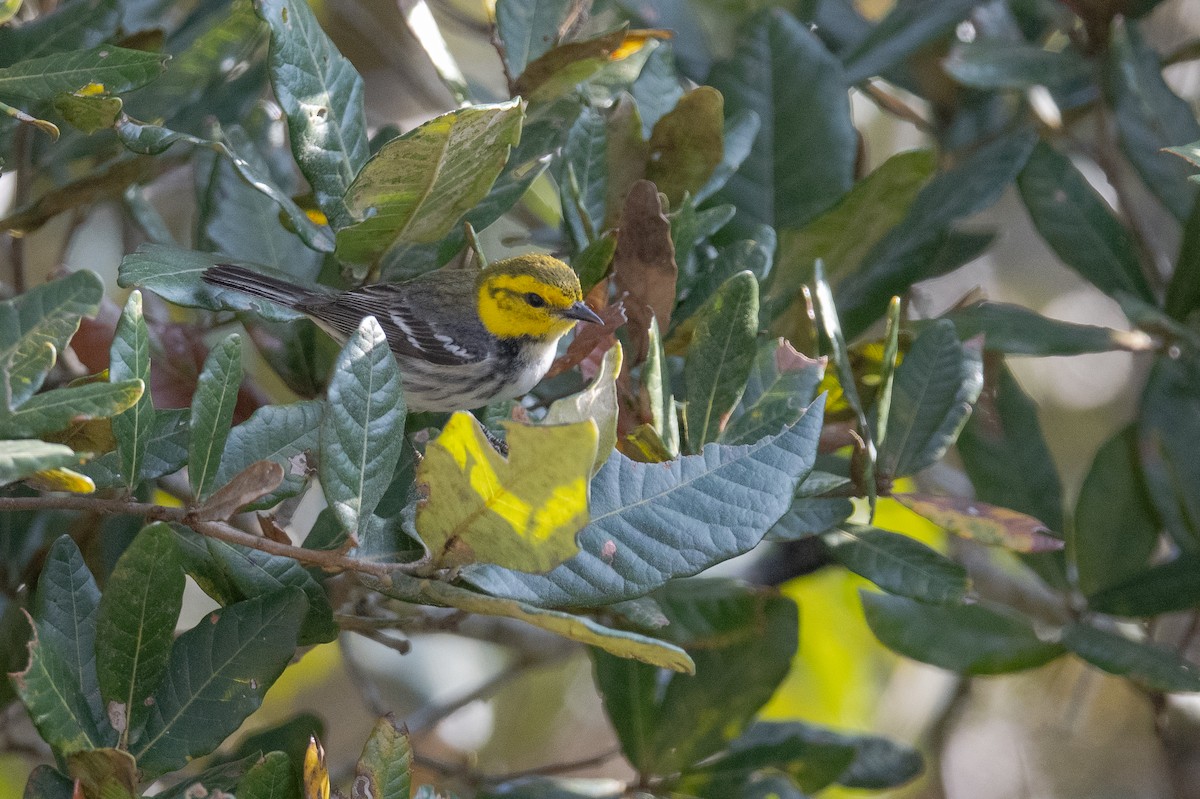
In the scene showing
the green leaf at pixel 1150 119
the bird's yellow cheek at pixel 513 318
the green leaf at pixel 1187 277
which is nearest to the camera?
the green leaf at pixel 1187 277

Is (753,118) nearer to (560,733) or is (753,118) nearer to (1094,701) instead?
(560,733)

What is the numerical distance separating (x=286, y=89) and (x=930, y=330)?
111 centimetres

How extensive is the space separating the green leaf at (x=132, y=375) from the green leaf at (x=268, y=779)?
39 cm

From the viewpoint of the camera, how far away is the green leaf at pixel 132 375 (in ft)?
4.38

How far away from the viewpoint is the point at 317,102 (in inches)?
70.1

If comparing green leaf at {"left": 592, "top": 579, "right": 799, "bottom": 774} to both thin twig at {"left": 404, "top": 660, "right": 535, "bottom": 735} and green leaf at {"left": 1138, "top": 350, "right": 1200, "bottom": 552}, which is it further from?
green leaf at {"left": 1138, "top": 350, "right": 1200, "bottom": 552}

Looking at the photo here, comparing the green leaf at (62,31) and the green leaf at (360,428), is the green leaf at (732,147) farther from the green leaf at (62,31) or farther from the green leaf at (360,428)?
the green leaf at (62,31)

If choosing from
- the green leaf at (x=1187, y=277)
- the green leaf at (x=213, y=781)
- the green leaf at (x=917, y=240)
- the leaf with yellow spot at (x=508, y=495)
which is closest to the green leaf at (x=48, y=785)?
the green leaf at (x=213, y=781)

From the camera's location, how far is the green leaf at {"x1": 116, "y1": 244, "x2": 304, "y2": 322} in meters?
1.64

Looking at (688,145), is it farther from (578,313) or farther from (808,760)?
(808,760)

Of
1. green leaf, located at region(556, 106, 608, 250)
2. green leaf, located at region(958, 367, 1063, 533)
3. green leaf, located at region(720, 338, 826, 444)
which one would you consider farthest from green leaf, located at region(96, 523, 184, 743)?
green leaf, located at region(958, 367, 1063, 533)

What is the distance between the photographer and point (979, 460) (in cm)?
261

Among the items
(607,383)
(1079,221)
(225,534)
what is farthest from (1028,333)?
(225,534)

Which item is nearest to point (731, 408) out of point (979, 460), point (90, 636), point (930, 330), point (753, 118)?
point (930, 330)
